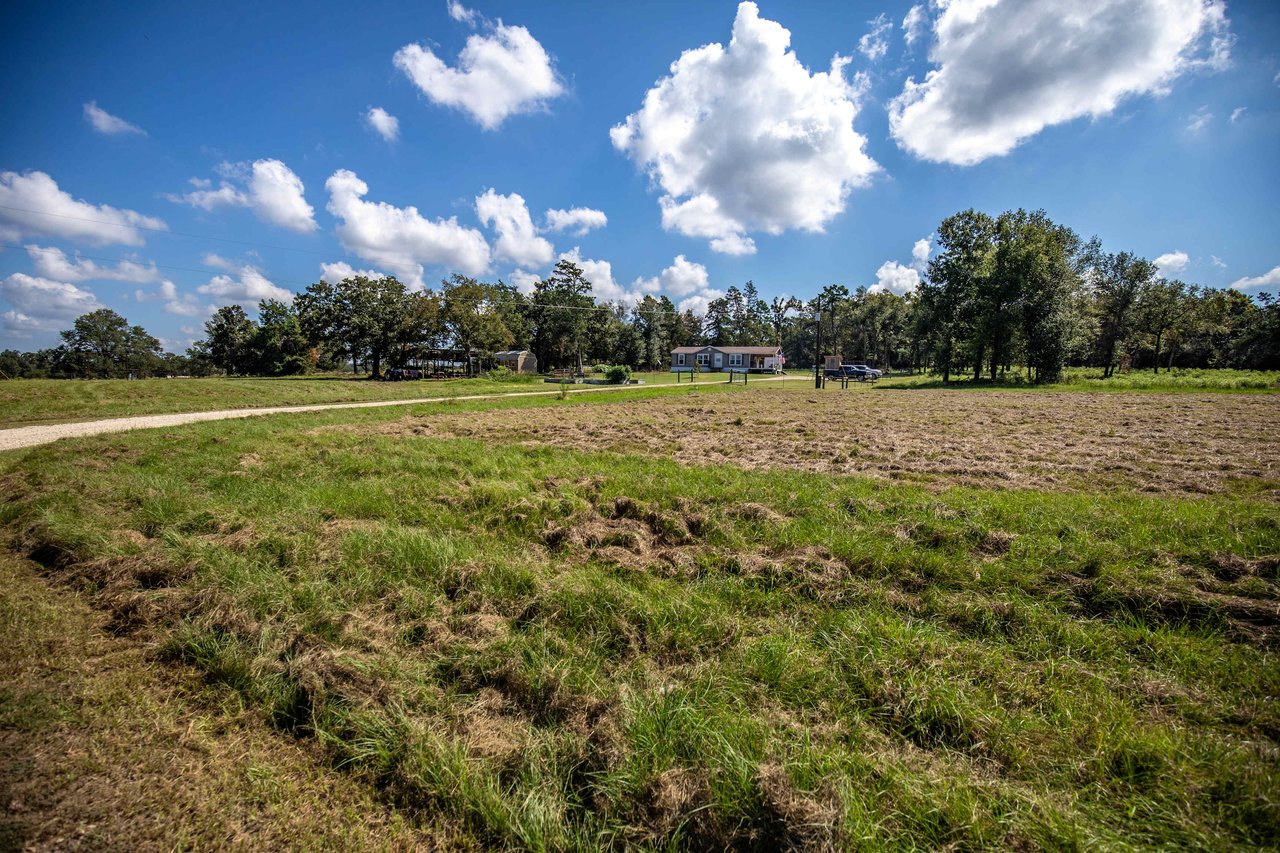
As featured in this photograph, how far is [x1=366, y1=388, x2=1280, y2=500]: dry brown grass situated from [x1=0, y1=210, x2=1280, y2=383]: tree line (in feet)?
72.9

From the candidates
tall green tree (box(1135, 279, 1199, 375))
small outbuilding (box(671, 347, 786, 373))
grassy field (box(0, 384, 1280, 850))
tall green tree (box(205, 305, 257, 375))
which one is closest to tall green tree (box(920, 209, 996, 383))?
tall green tree (box(1135, 279, 1199, 375))

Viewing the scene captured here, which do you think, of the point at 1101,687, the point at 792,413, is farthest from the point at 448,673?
the point at 792,413

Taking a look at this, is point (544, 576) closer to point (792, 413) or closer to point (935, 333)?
point (792, 413)

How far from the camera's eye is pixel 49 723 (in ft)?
9.86

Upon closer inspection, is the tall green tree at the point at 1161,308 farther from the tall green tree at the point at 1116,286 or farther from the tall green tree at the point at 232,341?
the tall green tree at the point at 232,341

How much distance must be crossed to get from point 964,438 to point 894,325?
88.6m

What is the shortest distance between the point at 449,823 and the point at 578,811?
2.35 feet

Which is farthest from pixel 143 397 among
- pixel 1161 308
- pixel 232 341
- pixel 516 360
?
pixel 1161 308

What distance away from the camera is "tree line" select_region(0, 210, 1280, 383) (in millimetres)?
40875

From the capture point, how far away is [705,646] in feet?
13.0

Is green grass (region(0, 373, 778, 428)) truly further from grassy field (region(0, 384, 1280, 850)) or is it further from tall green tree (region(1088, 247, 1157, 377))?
tall green tree (region(1088, 247, 1157, 377))

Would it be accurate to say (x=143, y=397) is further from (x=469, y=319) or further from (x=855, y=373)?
(x=855, y=373)

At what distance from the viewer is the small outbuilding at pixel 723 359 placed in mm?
89938

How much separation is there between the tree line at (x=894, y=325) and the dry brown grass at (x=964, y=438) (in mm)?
22213
